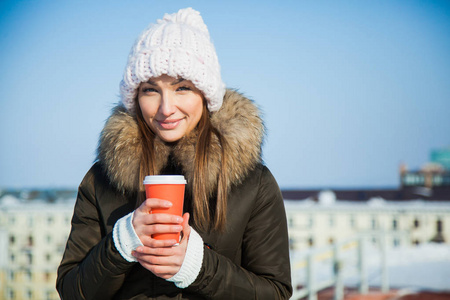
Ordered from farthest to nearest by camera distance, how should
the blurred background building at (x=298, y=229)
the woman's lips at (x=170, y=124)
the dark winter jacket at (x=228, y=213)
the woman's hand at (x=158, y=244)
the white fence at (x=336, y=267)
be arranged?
the blurred background building at (x=298, y=229)
the white fence at (x=336, y=267)
the woman's lips at (x=170, y=124)
the dark winter jacket at (x=228, y=213)
the woman's hand at (x=158, y=244)

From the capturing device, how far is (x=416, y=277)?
7.92m

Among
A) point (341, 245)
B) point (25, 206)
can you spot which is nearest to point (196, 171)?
point (341, 245)

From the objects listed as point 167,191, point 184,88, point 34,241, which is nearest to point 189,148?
point 184,88

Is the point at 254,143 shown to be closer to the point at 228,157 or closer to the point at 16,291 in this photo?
the point at 228,157

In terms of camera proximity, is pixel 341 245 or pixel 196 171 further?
pixel 341 245

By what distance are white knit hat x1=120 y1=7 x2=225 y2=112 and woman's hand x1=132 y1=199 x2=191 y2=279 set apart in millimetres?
492

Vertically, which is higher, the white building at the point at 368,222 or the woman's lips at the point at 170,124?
the woman's lips at the point at 170,124

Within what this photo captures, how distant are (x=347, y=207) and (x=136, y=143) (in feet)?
28.3

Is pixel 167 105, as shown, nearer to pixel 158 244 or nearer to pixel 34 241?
pixel 158 244

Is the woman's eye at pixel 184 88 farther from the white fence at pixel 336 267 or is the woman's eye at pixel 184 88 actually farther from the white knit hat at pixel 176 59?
the white fence at pixel 336 267

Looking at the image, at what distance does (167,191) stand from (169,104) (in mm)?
429

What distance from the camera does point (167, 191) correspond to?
1.17 metres

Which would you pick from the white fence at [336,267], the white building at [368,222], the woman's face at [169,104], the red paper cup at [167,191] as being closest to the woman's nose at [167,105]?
the woman's face at [169,104]

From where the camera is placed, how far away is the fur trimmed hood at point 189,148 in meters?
1.52
